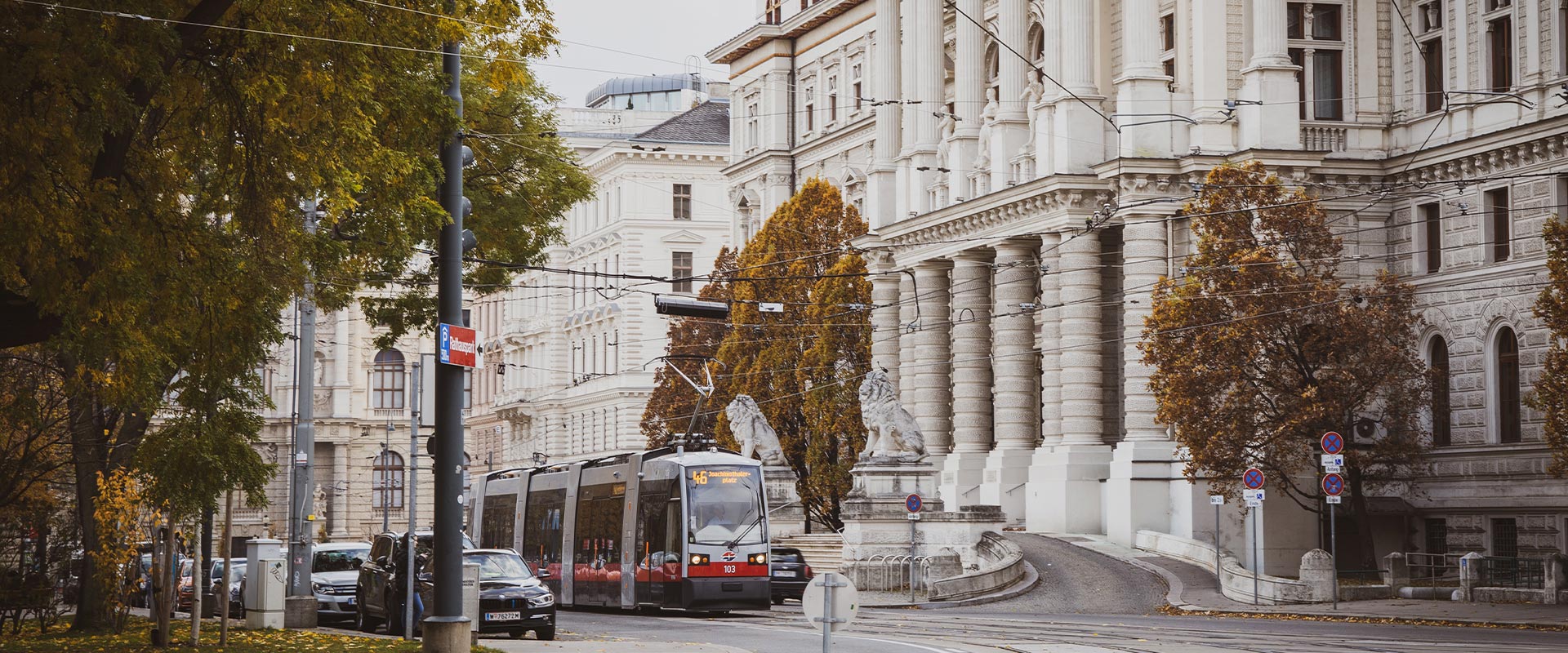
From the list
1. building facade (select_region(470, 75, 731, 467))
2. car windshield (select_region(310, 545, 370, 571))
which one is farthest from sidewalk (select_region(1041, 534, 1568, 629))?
building facade (select_region(470, 75, 731, 467))

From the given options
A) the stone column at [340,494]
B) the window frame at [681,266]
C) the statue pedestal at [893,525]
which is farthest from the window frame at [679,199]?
the statue pedestal at [893,525]

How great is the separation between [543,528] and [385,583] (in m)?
11.8

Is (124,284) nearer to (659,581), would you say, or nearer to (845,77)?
(659,581)

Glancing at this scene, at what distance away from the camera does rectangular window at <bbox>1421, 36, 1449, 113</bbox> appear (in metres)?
49.8

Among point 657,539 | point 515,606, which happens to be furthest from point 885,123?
point 515,606

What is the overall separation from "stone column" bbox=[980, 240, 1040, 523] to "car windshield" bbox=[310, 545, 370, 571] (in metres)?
19.4

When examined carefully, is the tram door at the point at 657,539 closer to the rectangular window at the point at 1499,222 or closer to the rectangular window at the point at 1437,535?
the rectangular window at the point at 1437,535

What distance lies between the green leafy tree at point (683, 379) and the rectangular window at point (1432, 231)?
2606 cm

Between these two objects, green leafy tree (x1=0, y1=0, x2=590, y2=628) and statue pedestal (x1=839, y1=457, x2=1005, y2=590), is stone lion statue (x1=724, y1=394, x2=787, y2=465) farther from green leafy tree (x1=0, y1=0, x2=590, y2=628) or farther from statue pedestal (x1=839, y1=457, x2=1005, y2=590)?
green leafy tree (x1=0, y1=0, x2=590, y2=628)

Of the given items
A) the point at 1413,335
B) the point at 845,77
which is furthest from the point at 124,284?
the point at 845,77

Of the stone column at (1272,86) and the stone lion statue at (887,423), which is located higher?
the stone column at (1272,86)

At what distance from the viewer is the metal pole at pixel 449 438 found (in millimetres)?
20625

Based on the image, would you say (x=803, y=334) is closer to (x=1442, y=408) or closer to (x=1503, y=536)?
(x=1442, y=408)

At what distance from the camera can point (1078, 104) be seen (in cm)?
5406
